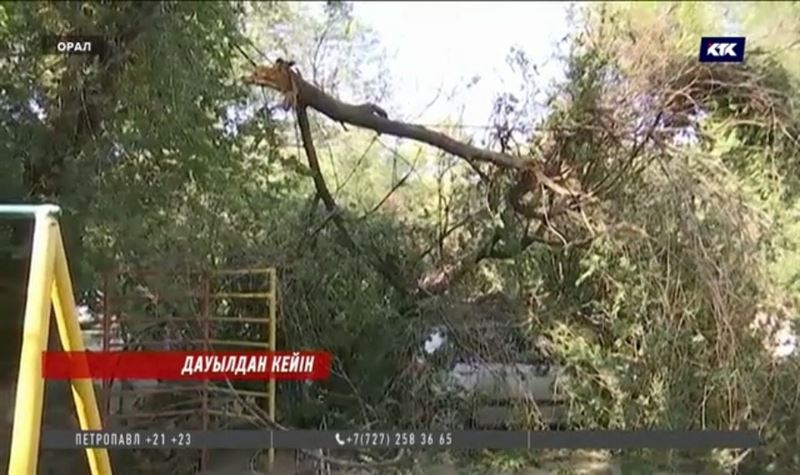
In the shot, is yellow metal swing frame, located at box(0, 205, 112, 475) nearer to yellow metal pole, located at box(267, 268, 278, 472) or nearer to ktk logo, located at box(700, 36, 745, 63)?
yellow metal pole, located at box(267, 268, 278, 472)

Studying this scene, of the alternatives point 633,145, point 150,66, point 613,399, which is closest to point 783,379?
point 613,399

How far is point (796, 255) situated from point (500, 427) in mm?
531

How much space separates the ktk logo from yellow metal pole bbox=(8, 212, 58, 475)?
1033 mm

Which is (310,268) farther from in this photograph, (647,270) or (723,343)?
(723,343)

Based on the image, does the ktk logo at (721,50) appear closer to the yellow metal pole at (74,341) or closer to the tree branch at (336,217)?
the tree branch at (336,217)

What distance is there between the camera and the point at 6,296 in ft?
4.41

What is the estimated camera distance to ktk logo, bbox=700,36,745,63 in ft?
4.65

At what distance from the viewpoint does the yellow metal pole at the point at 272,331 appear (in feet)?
4.39
